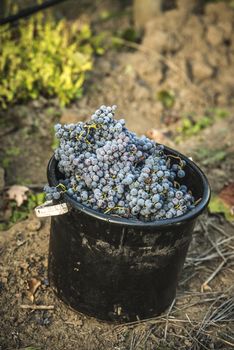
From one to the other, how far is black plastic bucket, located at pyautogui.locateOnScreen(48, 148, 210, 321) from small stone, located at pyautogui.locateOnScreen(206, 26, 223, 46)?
2.58 m

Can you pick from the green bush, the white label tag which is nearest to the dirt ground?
the green bush

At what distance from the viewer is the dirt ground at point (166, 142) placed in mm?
2590

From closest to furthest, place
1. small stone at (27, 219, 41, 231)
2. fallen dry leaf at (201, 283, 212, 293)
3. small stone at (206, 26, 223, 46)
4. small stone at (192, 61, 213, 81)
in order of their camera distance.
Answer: fallen dry leaf at (201, 283, 212, 293)
small stone at (27, 219, 41, 231)
small stone at (192, 61, 213, 81)
small stone at (206, 26, 223, 46)

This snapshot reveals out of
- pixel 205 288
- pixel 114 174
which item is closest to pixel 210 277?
pixel 205 288

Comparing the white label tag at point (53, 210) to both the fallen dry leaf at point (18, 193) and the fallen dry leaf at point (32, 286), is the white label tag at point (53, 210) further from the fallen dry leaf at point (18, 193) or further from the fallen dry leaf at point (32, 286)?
the fallen dry leaf at point (18, 193)

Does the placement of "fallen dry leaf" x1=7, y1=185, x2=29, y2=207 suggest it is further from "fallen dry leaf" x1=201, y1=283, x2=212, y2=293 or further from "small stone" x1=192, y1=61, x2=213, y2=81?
"small stone" x1=192, y1=61, x2=213, y2=81

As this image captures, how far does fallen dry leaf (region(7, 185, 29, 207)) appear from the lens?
327cm

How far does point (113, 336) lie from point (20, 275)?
61 cm

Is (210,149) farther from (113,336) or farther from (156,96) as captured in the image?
(113,336)

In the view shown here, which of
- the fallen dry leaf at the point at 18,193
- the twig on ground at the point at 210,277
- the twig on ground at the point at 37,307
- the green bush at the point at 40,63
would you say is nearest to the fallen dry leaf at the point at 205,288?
the twig on ground at the point at 210,277

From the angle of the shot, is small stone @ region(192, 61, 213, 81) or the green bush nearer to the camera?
the green bush

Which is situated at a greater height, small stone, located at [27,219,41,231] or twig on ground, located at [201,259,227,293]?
small stone, located at [27,219,41,231]

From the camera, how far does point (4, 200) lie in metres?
3.29

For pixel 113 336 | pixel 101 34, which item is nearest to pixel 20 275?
pixel 113 336
